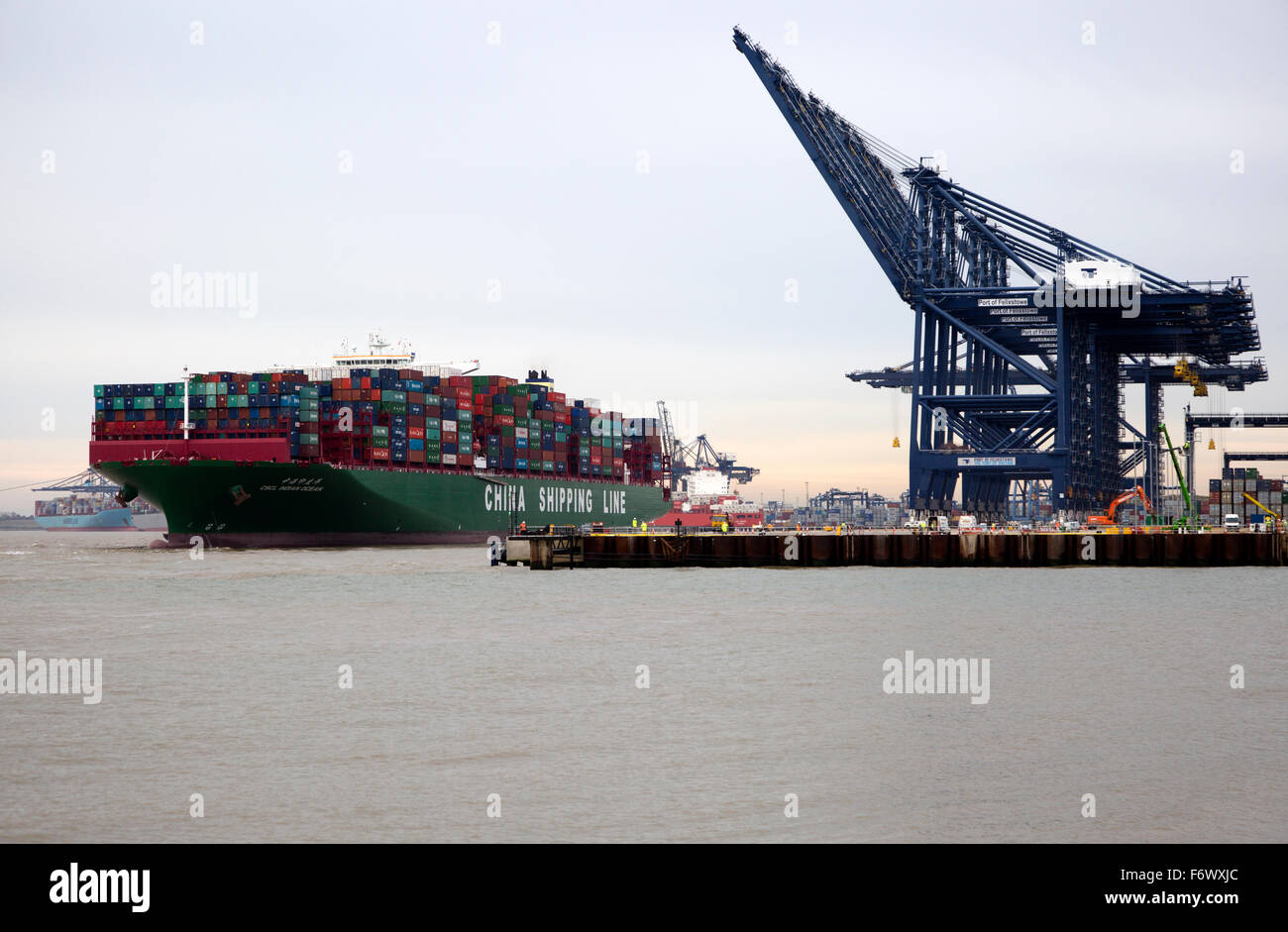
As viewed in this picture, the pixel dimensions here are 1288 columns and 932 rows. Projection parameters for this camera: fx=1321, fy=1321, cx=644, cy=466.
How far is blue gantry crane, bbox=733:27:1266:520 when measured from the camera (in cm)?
7406

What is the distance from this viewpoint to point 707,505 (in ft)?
499

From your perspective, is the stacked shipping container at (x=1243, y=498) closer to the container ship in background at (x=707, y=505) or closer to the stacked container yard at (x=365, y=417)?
the container ship in background at (x=707, y=505)

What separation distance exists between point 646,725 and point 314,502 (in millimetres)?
59581

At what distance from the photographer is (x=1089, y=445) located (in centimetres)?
8519

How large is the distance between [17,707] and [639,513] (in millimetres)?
90661

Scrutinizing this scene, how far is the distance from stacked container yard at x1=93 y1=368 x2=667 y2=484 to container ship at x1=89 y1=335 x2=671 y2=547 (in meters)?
0.09

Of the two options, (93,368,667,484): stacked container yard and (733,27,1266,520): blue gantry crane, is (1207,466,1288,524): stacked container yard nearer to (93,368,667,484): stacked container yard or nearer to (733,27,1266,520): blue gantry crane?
(733,27,1266,520): blue gantry crane

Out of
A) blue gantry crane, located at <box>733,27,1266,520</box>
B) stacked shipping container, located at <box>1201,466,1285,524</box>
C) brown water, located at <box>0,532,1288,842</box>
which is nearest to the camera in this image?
brown water, located at <box>0,532,1288,842</box>

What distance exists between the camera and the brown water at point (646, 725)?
15.7m

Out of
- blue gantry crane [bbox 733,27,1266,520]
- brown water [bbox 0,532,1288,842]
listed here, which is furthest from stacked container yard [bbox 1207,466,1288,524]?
brown water [bbox 0,532,1288,842]

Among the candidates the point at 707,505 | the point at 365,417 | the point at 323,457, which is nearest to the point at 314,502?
the point at 323,457

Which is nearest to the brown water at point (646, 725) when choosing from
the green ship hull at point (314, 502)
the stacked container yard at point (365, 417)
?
the green ship hull at point (314, 502)

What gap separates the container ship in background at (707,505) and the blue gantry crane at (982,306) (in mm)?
44332

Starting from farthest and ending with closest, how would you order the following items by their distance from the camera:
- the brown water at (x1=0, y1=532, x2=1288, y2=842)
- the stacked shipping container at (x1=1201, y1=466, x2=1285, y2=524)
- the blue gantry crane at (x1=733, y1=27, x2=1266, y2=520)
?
the stacked shipping container at (x1=1201, y1=466, x2=1285, y2=524) → the blue gantry crane at (x1=733, y1=27, x2=1266, y2=520) → the brown water at (x1=0, y1=532, x2=1288, y2=842)
